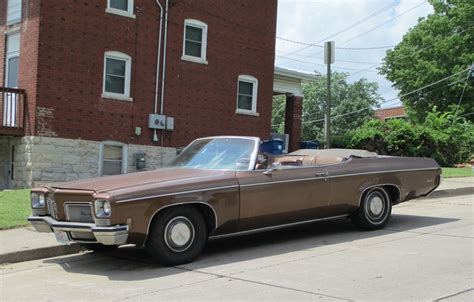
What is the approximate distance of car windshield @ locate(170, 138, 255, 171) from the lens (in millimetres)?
7695

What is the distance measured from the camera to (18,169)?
16.6 metres

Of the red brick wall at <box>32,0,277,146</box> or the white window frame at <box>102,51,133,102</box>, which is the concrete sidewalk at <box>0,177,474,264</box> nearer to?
the red brick wall at <box>32,0,277,146</box>

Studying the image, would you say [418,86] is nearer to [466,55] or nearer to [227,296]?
[466,55]

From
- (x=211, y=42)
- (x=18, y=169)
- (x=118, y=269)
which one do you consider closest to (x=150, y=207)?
(x=118, y=269)

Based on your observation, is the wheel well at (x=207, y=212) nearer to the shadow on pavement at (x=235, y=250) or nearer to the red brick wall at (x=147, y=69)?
the shadow on pavement at (x=235, y=250)

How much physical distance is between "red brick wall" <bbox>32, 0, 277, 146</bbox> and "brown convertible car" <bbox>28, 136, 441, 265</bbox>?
9.19 m

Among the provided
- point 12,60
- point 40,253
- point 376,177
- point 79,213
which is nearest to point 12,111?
point 12,60

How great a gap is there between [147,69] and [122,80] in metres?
0.94

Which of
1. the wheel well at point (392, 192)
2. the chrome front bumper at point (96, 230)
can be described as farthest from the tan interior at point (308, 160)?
the chrome front bumper at point (96, 230)

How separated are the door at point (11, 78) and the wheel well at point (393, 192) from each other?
11316 millimetres

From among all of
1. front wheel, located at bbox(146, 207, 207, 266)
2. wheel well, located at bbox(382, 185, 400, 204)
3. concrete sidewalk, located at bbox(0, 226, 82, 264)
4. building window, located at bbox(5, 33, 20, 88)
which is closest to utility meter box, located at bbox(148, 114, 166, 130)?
building window, located at bbox(5, 33, 20, 88)

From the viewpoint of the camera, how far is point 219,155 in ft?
26.1

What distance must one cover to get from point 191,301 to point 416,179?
5.49m

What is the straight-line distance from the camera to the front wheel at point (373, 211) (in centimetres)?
883
